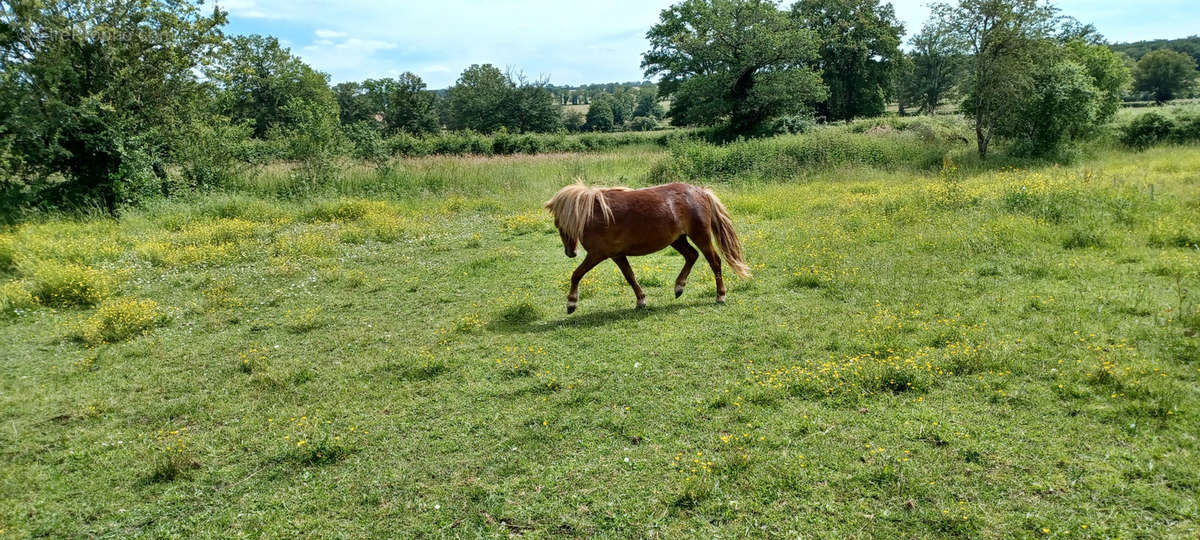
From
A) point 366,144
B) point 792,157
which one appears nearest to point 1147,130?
point 792,157

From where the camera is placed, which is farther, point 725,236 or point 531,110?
point 531,110

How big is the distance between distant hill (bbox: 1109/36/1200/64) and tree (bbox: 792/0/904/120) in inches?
1742

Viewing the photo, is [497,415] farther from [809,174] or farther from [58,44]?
[58,44]

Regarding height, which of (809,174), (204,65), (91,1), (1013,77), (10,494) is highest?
(91,1)

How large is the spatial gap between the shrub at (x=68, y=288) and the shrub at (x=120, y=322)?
45.6 inches

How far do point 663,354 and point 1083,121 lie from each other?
20.3 metres

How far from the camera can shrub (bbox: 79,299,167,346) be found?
23.1 ft

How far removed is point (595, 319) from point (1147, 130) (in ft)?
81.5

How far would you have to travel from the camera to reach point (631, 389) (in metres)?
5.16

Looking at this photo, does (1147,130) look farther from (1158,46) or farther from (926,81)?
(1158,46)

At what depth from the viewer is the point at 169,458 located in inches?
165

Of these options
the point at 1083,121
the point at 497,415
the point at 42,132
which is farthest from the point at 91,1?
the point at 1083,121

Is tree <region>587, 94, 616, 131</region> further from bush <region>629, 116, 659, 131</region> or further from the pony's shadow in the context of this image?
the pony's shadow

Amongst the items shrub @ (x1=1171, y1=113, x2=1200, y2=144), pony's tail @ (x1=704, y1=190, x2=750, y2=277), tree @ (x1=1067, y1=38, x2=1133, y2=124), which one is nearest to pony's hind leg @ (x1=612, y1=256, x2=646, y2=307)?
pony's tail @ (x1=704, y1=190, x2=750, y2=277)
